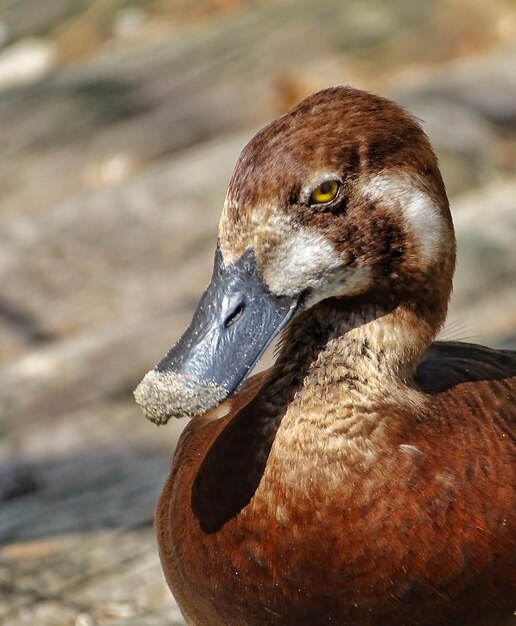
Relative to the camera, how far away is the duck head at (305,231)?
2.36 metres

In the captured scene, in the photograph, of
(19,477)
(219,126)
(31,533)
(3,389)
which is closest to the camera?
(31,533)

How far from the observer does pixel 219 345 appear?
246 centimetres

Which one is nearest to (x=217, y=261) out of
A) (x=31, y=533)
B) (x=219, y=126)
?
(x=31, y=533)

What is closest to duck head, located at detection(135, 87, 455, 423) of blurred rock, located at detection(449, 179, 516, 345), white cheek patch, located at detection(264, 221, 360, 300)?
white cheek patch, located at detection(264, 221, 360, 300)

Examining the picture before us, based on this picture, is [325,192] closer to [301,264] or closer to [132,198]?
[301,264]

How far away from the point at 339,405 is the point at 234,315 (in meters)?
0.33

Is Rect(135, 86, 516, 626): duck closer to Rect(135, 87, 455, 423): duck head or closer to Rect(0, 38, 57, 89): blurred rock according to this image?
Rect(135, 87, 455, 423): duck head

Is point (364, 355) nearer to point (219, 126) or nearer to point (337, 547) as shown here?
point (337, 547)

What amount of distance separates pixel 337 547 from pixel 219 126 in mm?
4500

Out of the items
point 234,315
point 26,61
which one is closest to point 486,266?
point 234,315

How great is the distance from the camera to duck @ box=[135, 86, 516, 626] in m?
2.39

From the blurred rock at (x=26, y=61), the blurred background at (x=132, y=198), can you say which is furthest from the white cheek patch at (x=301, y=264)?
the blurred rock at (x=26, y=61)

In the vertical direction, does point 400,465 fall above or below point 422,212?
below

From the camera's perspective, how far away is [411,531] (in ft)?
8.23
